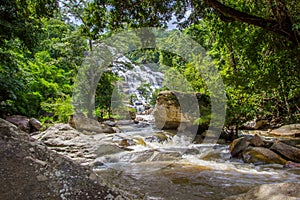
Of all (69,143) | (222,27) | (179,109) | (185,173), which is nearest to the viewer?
(185,173)

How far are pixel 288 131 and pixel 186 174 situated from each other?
26.6ft

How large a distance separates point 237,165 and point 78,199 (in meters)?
5.40

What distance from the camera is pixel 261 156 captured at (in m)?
5.86

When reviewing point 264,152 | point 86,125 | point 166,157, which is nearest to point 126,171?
point 166,157

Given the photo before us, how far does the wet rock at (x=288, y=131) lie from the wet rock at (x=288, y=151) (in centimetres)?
497

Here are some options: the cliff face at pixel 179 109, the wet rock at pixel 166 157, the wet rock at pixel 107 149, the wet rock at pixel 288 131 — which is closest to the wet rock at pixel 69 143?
the wet rock at pixel 107 149

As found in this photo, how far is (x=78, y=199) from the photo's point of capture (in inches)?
44.4

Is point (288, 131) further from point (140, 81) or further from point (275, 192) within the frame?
point (140, 81)

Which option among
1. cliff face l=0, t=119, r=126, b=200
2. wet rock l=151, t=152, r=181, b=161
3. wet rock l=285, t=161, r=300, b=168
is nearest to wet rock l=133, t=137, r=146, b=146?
wet rock l=151, t=152, r=181, b=161

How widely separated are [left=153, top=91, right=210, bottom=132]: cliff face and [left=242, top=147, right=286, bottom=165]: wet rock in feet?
13.7

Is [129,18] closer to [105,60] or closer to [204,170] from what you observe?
[204,170]

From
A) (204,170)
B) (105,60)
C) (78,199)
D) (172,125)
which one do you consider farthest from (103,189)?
(105,60)

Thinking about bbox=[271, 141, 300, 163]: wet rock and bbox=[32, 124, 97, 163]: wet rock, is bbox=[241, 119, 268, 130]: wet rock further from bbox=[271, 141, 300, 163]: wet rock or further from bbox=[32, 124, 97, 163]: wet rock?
bbox=[32, 124, 97, 163]: wet rock

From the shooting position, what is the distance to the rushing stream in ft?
12.2
